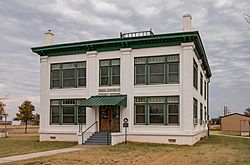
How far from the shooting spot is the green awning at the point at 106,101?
88.4 feet

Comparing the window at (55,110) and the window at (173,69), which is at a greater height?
the window at (173,69)

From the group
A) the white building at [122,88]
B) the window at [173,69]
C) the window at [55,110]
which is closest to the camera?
the white building at [122,88]

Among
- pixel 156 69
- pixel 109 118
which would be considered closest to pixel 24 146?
pixel 109 118

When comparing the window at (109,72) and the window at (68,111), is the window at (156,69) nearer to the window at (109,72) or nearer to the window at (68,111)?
the window at (109,72)

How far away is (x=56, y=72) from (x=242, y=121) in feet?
151

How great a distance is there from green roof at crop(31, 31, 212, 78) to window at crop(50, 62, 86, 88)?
108 cm

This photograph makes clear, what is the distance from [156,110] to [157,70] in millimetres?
2983

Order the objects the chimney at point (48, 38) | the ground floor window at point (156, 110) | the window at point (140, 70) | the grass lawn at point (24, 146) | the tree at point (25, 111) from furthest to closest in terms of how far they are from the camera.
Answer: the tree at point (25, 111) → the chimney at point (48, 38) → the window at point (140, 70) → the ground floor window at point (156, 110) → the grass lawn at point (24, 146)

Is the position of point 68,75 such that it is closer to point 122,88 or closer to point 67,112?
point 67,112

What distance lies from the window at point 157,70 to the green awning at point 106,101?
1.78 metres

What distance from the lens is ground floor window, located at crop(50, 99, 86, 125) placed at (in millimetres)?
29688

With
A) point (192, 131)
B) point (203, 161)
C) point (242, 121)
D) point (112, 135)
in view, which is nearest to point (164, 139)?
point (192, 131)

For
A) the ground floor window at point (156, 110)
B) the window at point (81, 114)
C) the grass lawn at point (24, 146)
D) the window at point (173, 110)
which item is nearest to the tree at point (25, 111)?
the grass lawn at point (24, 146)

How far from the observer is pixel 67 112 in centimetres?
3022
